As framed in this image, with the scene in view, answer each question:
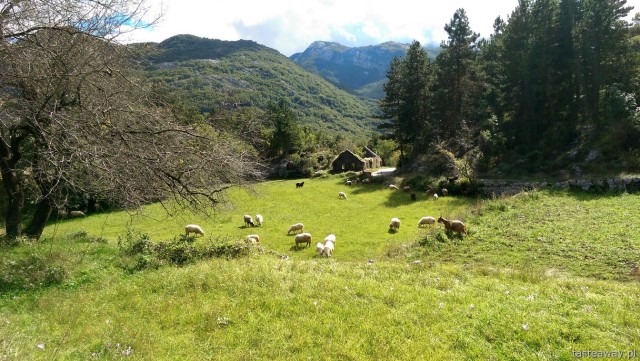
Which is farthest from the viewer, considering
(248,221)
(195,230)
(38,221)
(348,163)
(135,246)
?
(348,163)

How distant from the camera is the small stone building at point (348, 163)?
58.4 metres

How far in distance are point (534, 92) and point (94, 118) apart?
1506 inches

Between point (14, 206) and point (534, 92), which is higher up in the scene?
point (534, 92)

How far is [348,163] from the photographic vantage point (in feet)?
193

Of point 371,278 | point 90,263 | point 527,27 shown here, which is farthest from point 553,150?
point 90,263

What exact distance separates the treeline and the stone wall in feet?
10.6

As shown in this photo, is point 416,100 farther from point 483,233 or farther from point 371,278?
point 371,278

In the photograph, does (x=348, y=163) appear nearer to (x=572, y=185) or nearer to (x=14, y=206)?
(x=572, y=185)

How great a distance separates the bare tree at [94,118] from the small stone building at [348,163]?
48.3 m

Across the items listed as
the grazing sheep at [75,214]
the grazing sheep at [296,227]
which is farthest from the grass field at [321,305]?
the grazing sheep at [75,214]

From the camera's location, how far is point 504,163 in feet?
119

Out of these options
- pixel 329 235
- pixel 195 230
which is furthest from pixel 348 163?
pixel 329 235

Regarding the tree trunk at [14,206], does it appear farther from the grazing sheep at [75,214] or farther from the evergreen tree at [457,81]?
the evergreen tree at [457,81]

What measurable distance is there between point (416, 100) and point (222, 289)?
137 feet
